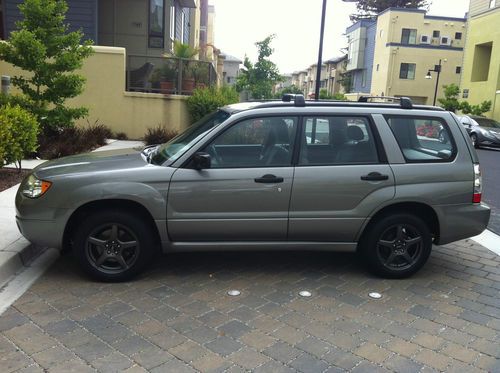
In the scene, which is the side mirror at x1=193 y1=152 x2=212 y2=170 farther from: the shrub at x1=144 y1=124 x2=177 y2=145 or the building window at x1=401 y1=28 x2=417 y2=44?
the building window at x1=401 y1=28 x2=417 y2=44

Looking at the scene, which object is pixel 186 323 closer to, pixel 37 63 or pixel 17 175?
pixel 17 175

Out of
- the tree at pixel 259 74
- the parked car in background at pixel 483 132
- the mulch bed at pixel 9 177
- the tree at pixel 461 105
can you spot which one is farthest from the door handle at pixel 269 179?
the tree at pixel 259 74

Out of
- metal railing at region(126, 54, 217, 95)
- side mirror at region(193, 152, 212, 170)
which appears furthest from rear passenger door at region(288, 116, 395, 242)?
metal railing at region(126, 54, 217, 95)

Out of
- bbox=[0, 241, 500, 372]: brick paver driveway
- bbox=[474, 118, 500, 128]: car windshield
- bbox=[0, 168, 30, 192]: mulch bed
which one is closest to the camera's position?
bbox=[0, 241, 500, 372]: brick paver driveway

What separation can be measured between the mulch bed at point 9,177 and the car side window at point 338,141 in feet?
17.3

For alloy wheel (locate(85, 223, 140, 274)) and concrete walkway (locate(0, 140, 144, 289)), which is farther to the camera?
concrete walkway (locate(0, 140, 144, 289))

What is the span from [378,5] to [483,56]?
35389mm

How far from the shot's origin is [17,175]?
855 centimetres

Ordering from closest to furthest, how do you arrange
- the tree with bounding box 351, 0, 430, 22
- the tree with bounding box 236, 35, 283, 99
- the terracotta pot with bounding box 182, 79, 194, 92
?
the terracotta pot with bounding box 182, 79, 194, 92 < the tree with bounding box 236, 35, 283, 99 < the tree with bounding box 351, 0, 430, 22

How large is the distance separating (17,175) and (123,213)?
499 cm

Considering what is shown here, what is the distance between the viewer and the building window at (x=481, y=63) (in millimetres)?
35719

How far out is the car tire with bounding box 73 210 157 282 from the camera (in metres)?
4.46

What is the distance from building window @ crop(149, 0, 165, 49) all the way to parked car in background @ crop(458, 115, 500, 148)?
1462cm

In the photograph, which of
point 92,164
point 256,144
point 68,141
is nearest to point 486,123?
point 68,141
